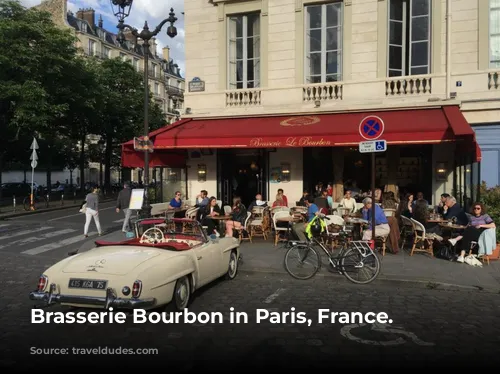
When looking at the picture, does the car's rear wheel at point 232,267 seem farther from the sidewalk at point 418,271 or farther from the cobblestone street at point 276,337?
the cobblestone street at point 276,337

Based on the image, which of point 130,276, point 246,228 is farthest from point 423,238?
point 130,276

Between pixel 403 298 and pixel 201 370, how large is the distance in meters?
4.03

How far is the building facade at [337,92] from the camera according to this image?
12.8m

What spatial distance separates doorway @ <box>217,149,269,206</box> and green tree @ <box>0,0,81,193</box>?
13.1m

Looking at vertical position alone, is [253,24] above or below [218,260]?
above

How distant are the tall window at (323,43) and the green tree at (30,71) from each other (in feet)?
51.0

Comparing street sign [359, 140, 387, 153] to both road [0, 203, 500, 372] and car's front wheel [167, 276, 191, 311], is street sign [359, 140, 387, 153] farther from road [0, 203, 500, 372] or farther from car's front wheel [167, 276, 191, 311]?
car's front wheel [167, 276, 191, 311]

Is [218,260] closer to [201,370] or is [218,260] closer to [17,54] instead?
[201,370]

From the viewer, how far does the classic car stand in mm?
5445

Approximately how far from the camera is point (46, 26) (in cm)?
2586

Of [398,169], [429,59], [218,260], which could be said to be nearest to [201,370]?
[218,260]

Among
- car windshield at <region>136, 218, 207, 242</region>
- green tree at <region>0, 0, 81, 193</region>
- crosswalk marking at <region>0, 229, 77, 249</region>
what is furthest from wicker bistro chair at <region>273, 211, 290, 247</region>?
green tree at <region>0, 0, 81, 193</region>

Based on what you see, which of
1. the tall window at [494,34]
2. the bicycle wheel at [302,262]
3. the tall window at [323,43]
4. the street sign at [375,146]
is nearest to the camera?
the bicycle wheel at [302,262]

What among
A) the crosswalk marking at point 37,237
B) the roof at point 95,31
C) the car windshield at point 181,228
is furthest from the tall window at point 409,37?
the roof at point 95,31
